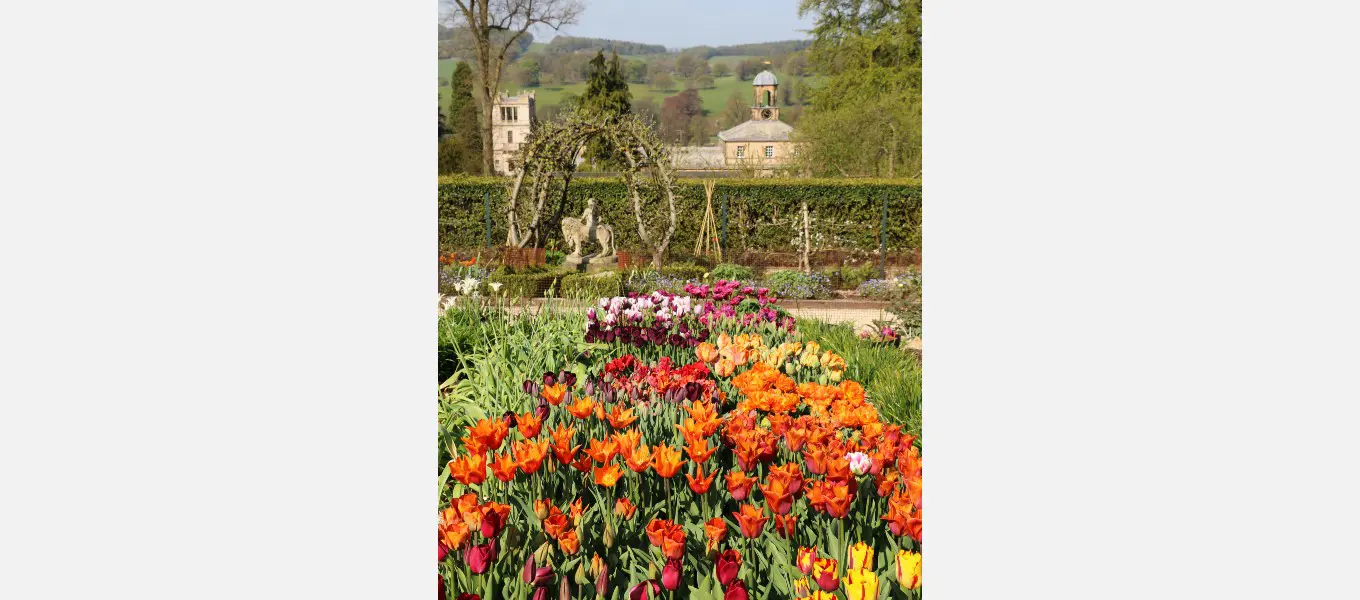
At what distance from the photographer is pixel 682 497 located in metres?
2.31

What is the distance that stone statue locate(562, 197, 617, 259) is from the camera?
1098 cm

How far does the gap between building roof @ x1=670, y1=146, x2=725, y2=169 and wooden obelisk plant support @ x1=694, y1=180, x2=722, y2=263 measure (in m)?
0.41

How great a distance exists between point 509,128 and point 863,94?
16.6ft

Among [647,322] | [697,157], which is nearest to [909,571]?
[647,322]

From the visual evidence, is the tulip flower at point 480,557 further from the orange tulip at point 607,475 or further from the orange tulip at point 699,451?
the orange tulip at point 699,451

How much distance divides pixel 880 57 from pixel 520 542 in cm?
748

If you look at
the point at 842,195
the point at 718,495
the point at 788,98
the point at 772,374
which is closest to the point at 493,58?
the point at 772,374

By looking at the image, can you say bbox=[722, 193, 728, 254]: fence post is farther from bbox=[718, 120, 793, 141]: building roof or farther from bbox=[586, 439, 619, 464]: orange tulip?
bbox=[586, 439, 619, 464]: orange tulip

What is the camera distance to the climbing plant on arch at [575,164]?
33.1 feet

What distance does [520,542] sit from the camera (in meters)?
2.07

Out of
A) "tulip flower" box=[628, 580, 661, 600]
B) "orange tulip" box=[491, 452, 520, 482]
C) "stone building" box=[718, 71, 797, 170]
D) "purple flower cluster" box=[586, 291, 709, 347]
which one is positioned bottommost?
"tulip flower" box=[628, 580, 661, 600]

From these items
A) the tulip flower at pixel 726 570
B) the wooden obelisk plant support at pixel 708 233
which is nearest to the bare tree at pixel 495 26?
the tulip flower at pixel 726 570

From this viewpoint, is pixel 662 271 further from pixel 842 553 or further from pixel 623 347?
pixel 842 553

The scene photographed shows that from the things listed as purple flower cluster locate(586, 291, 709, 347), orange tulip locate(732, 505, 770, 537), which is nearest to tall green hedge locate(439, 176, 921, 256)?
purple flower cluster locate(586, 291, 709, 347)
